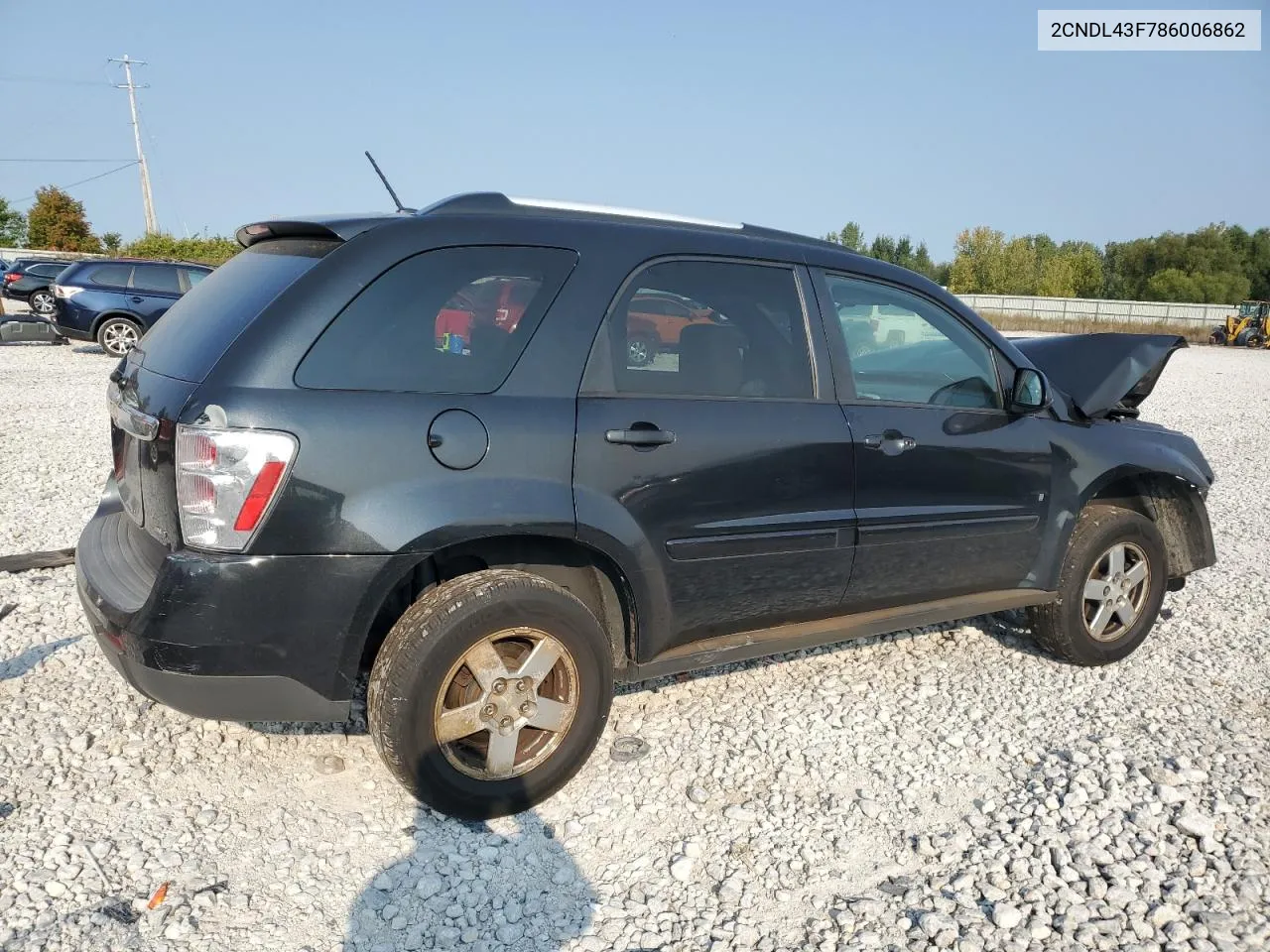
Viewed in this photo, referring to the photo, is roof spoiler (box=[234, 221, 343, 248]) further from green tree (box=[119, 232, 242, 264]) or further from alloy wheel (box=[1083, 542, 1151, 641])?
green tree (box=[119, 232, 242, 264])

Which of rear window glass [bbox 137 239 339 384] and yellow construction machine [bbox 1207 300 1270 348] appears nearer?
rear window glass [bbox 137 239 339 384]

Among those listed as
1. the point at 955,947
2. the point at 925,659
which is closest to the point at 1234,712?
the point at 925,659

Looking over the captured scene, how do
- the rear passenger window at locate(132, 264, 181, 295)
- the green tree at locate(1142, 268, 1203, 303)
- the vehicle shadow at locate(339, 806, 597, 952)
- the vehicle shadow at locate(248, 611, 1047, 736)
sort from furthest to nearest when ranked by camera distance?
the green tree at locate(1142, 268, 1203, 303)
the rear passenger window at locate(132, 264, 181, 295)
the vehicle shadow at locate(248, 611, 1047, 736)
the vehicle shadow at locate(339, 806, 597, 952)

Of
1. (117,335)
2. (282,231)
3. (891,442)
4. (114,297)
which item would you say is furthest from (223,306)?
(117,335)

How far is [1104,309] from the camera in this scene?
5222 centimetres

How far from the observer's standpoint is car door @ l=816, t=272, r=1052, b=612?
3.56 m

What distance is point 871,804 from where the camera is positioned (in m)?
3.14

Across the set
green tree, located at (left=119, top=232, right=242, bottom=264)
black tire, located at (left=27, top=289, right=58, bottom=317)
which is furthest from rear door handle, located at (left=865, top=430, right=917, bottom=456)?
green tree, located at (left=119, top=232, right=242, bottom=264)

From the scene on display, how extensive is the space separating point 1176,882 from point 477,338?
8.62ft

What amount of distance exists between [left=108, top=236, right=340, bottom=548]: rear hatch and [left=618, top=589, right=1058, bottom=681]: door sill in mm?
1582

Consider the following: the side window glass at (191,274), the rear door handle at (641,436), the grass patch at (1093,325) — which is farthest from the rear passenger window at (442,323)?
the grass patch at (1093,325)

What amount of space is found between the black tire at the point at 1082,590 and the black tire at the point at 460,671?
7.57ft

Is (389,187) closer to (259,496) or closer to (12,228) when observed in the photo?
(259,496)

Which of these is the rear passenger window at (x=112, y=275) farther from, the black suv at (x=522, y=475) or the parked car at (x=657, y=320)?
the parked car at (x=657, y=320)
